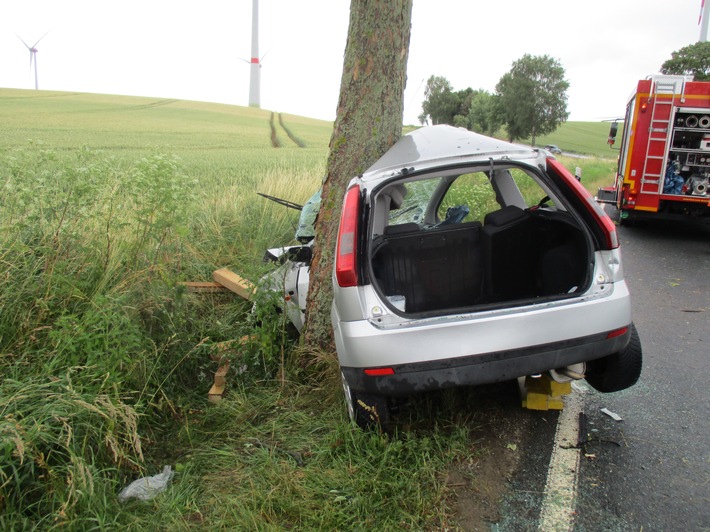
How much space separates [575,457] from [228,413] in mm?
2016

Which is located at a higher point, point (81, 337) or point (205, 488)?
point (81, 337)

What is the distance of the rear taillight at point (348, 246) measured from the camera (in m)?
2.89

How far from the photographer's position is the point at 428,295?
3.79 meters

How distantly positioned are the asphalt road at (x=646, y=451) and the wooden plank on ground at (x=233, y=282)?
2.49 m

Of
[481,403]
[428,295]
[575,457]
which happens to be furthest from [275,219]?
[575,457]

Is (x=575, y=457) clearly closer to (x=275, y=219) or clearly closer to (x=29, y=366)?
(x=29, y=366)

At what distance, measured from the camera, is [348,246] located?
9.67 ft

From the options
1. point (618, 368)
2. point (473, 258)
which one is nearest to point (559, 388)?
point (618, 368)

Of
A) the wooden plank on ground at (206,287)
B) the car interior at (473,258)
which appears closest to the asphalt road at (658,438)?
the car interior at (473,258)

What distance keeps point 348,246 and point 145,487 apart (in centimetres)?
155

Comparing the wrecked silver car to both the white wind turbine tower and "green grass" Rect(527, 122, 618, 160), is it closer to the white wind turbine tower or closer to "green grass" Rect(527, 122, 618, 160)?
the white wind turbine tower

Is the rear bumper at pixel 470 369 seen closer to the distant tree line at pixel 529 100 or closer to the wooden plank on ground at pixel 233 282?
the wooden plank on ground at pixel 233 282

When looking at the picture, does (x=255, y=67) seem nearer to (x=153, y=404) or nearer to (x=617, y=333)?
(x=153, y=404)

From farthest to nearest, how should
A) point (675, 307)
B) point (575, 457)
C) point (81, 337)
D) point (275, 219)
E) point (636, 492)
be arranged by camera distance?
point (275, 219)
point (675, 307)
point (81, 337)
point (575, 457)
point (636, 492)
